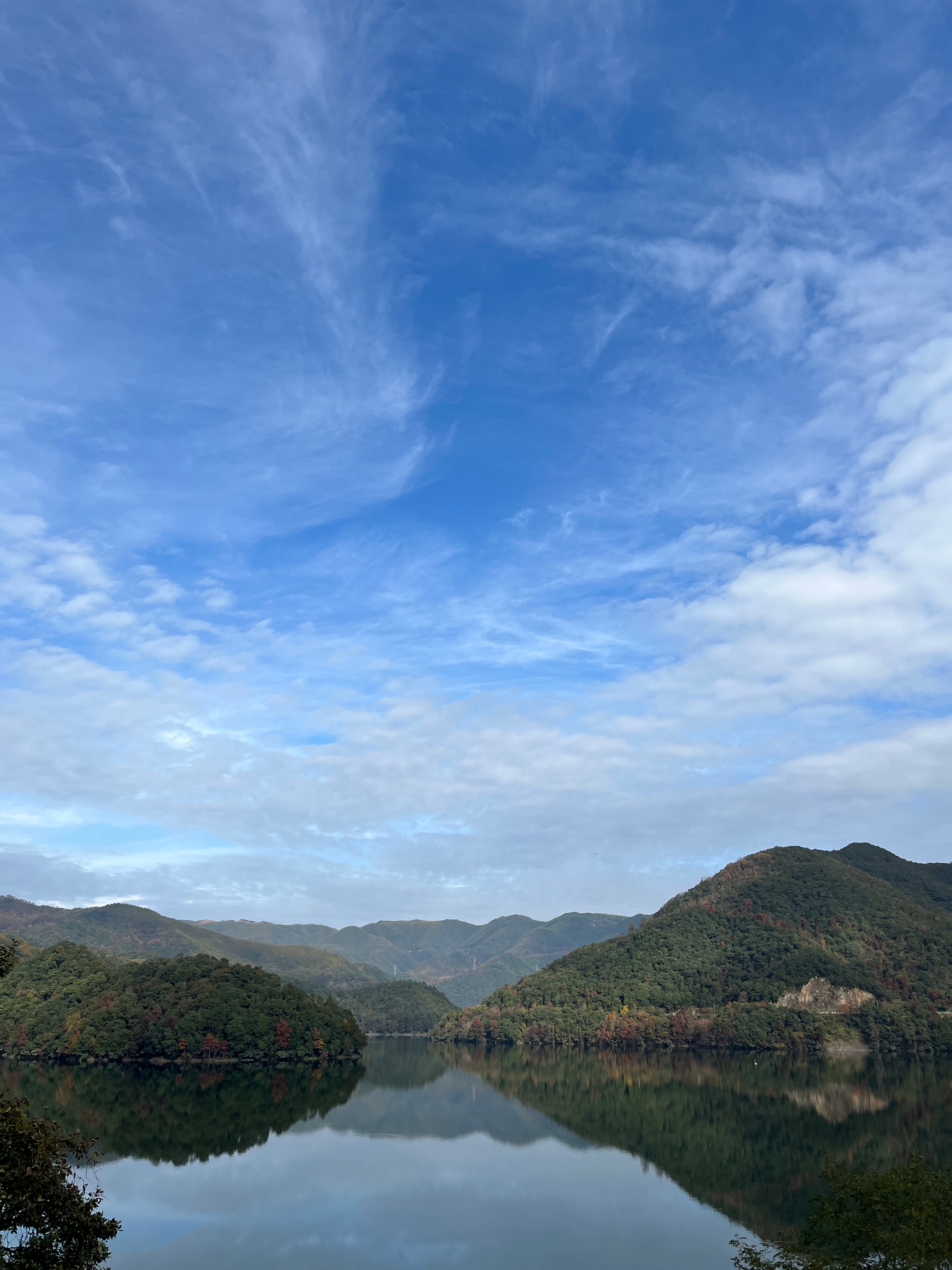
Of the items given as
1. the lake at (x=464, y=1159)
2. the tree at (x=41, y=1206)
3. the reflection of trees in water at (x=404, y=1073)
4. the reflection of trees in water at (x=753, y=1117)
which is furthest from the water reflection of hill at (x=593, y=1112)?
the tree at (x=41, y=1206)

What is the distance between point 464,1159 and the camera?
8188 centimetres

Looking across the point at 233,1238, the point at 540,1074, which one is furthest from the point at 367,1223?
the point at 540,1074

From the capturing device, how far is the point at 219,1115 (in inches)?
3939

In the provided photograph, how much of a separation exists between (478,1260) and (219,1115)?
63026mm

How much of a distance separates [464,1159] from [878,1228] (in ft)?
196

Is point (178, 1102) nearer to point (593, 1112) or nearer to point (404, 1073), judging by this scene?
point (593, 1112)

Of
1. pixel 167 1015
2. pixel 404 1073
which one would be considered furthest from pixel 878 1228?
pixel 167 1015

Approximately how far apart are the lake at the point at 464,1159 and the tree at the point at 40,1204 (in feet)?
93.6

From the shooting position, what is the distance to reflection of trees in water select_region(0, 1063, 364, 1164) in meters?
82.8

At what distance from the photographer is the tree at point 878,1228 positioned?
29.5m

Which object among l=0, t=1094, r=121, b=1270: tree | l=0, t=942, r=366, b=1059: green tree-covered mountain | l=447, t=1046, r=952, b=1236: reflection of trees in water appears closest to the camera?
l=0, t=1094, r=121, b=1270: tree

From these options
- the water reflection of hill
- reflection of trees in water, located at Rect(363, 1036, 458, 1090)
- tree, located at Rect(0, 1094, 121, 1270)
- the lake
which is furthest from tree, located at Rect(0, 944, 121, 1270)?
reflection of trees in water, located at Rect(363, 1036, 458, 1090)

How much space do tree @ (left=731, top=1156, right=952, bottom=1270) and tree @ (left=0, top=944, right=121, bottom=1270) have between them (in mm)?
23488

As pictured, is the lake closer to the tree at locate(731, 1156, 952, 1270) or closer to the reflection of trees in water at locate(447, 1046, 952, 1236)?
the reflection of trees in water at locate(447, 1046, 952, 1236)
